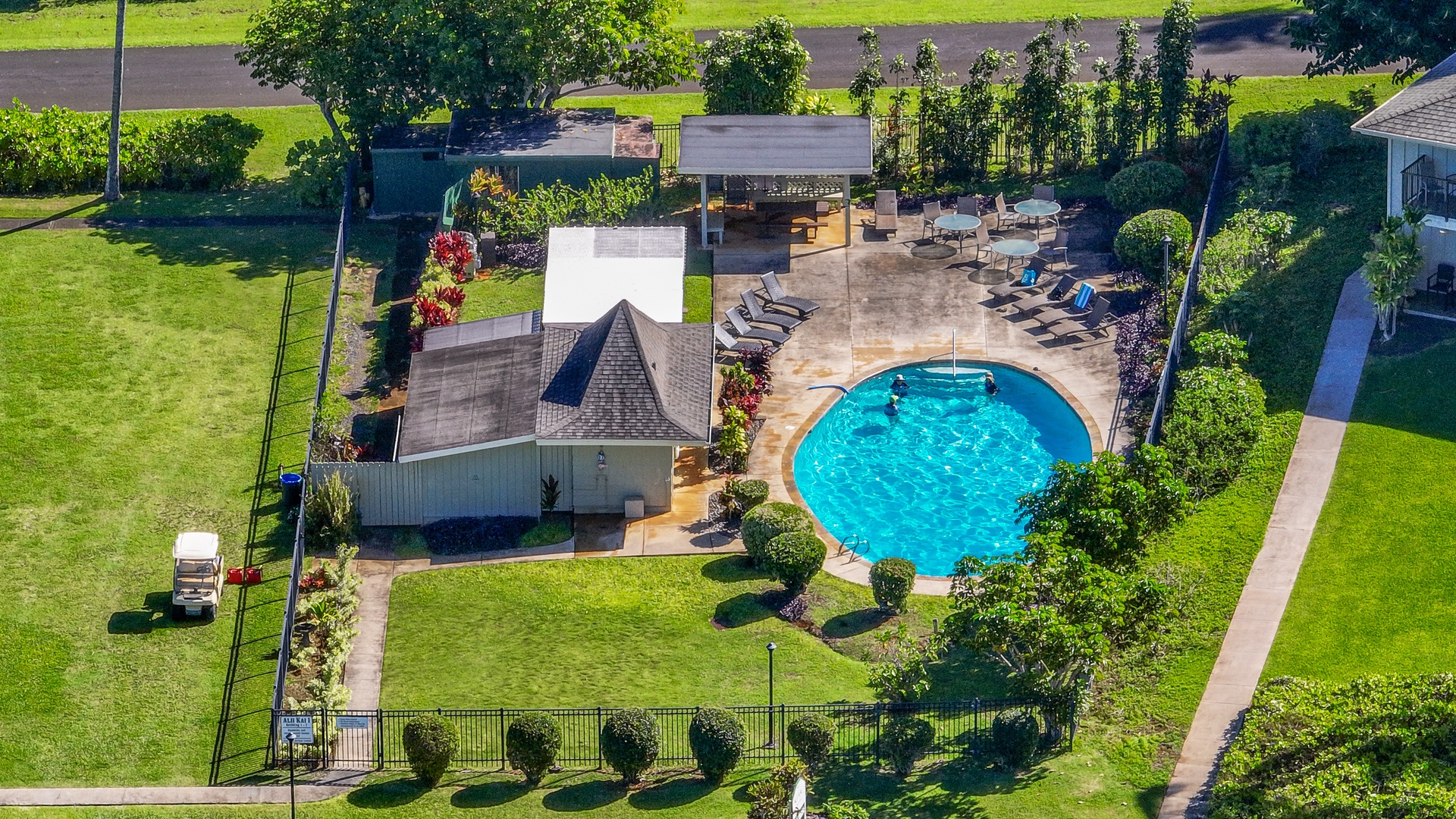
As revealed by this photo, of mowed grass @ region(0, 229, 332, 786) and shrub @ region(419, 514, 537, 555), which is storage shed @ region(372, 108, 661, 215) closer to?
mowed grass @ region(0, 229, 332, 786)

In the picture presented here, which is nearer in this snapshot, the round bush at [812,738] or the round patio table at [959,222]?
the round bush at [812,738]

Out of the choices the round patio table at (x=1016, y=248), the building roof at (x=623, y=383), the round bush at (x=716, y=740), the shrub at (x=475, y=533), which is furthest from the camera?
the round patio table at (x=1016, y=248)

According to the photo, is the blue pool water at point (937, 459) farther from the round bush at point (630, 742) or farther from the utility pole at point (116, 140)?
the utility pole at point (116, 140)

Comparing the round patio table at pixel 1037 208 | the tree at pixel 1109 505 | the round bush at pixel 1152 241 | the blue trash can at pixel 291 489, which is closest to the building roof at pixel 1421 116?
the round bush at pixel 1152 241

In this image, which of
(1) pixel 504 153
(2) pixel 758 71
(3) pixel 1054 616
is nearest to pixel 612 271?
(1) pixel 504 153

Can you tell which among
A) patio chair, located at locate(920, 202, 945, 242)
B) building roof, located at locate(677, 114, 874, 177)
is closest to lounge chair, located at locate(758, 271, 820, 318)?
building roof, located at locate(677, 114, 874, 177)

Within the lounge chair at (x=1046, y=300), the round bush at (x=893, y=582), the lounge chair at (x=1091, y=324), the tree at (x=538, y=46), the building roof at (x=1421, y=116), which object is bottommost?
the round bush at (x=893, y=582)

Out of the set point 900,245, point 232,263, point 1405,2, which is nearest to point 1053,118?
point 900,245

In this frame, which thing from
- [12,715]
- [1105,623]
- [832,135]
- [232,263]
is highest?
[832,135]

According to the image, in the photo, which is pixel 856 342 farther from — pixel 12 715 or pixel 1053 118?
pixel 12 715
